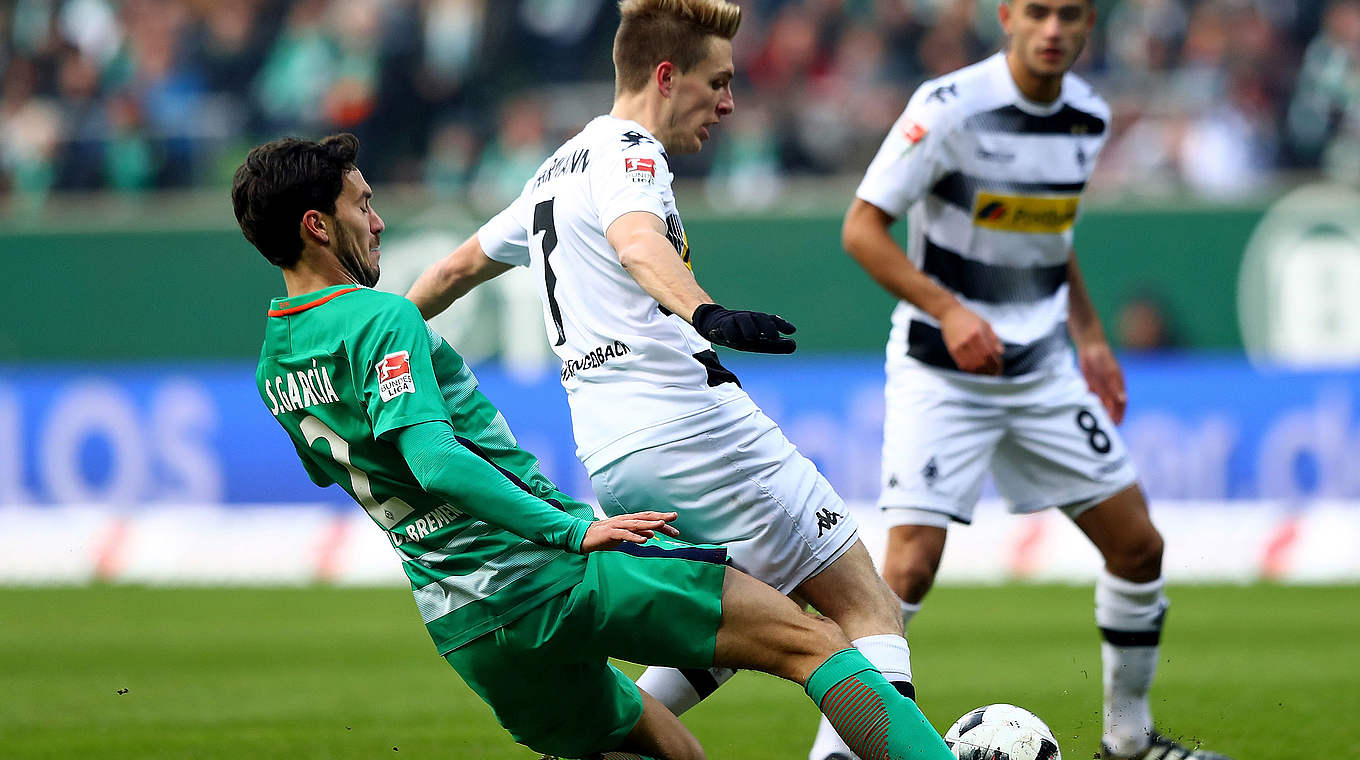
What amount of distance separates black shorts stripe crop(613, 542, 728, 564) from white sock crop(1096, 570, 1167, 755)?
225cm

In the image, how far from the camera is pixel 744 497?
455cm

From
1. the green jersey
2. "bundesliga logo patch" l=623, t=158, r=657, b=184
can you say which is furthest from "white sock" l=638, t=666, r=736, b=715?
"bundesliga logo patch" l=623, t=158, r=657, b=184

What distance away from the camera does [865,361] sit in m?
14.4

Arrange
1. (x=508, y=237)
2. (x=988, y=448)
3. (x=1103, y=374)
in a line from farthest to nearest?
(x=1103, y=374) < (x=988, y=448) < (x=508, y=237)

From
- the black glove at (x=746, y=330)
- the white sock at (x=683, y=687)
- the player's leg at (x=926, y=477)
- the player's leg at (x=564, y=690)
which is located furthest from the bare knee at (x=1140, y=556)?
the black glove at (x=746, y=330)

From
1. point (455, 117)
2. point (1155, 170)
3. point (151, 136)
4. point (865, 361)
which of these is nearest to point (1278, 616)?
point (865, 361)

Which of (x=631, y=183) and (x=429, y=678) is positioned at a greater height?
(x=631, y=183)

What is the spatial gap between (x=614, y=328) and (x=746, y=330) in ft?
2.77

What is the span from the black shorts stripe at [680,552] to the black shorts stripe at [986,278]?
2195 millimetres

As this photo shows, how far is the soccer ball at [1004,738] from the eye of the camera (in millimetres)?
4938

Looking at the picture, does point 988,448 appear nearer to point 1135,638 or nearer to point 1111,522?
point 1111,522

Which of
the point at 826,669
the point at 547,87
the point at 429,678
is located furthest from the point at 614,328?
the point at 547,87

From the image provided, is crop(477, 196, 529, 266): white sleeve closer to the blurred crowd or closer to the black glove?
the black glove

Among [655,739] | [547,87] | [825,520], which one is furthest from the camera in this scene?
[547,87]
